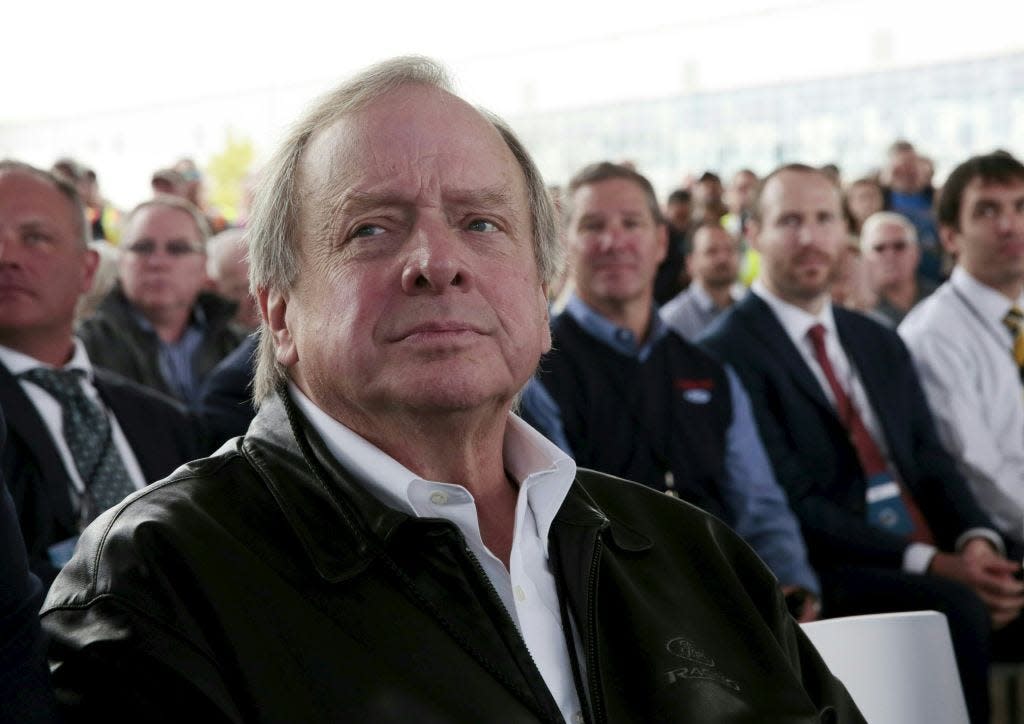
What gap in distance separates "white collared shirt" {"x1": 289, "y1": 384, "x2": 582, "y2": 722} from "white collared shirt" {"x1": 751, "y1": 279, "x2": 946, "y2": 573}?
2.29 metres

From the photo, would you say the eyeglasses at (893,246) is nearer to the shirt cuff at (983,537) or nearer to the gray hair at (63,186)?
the shirt cuff at (983,537)

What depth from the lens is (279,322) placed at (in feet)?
5.49

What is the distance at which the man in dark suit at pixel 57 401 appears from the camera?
2645 millimetres

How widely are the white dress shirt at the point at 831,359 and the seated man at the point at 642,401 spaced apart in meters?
0.36

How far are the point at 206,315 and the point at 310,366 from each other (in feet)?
11.2

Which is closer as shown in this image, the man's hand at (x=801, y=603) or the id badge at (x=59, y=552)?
the id badge at (x=59, y=552)

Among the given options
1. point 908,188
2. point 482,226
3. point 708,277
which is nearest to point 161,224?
point 708,277

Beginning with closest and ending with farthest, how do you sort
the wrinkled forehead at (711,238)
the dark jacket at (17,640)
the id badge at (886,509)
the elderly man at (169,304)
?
the dark jacket at (17,640) → the id badge at (886,509) → the elderly man at (169,304) → the wrinkled forehead at (711,238)

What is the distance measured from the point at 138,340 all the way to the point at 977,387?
9.73 feet

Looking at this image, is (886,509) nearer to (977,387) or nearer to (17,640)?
(977,387)

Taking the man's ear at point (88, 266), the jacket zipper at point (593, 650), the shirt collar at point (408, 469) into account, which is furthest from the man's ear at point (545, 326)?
the man's ear at point (88, 266)

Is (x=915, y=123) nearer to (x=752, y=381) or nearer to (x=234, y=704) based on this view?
(x=752, y=381)

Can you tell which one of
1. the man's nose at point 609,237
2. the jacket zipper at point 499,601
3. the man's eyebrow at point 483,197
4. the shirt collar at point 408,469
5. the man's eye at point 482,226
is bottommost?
the jacket zipper at point 499,601

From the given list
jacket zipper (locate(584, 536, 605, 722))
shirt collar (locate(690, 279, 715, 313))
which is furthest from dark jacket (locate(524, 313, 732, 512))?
shirt collar (locate(690, 279, 715, 313))
